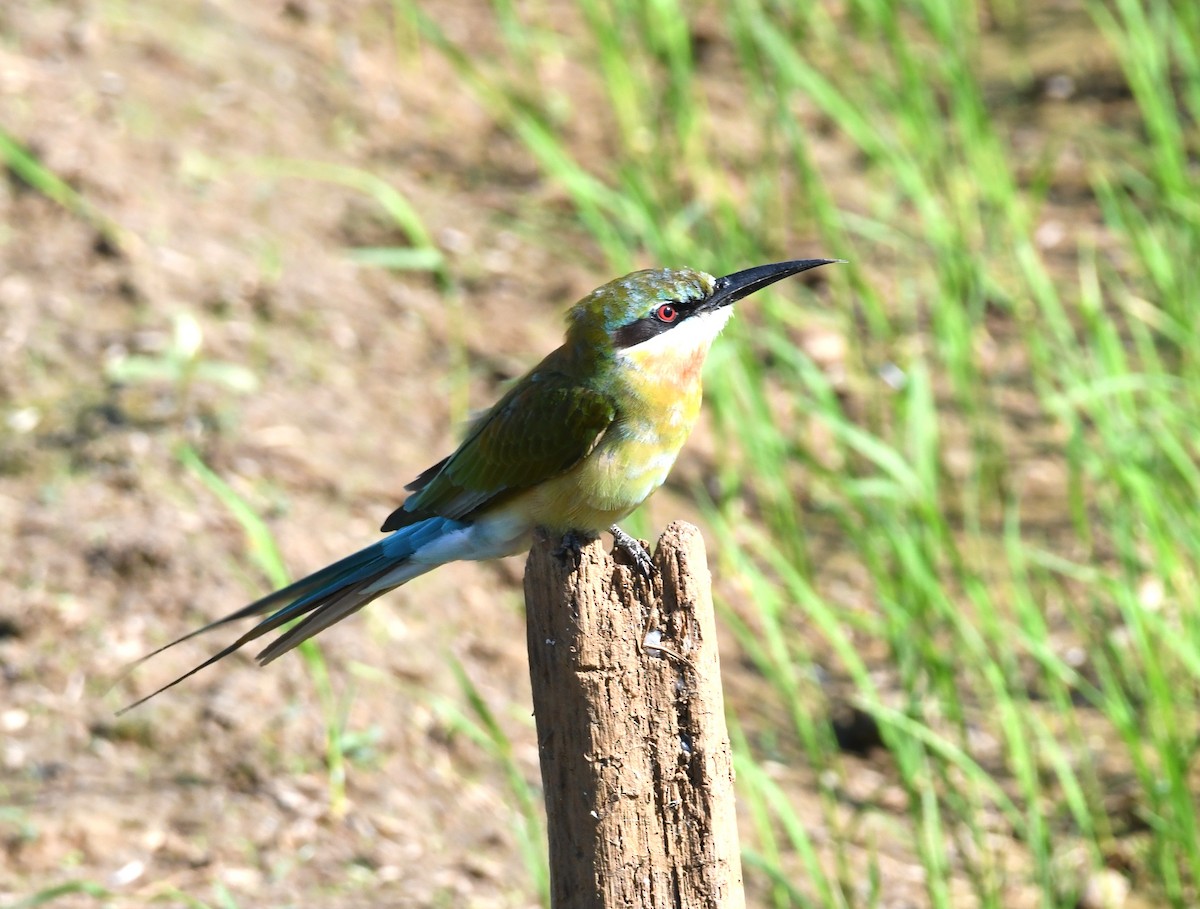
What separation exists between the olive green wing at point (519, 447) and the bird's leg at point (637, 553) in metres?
0.22

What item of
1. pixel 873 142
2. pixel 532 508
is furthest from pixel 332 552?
pixel 873 142

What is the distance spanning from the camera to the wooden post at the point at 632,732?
7.76 feet

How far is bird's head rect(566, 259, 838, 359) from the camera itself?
3.20 meters

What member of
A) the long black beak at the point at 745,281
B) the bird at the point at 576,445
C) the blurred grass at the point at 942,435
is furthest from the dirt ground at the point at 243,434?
the long black beak at the point at 745,281

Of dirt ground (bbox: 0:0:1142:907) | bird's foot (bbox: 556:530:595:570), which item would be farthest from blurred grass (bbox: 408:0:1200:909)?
bird's foot (bbox: 556:530:595:570)

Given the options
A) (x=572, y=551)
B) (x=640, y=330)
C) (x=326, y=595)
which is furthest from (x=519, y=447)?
(x=572, y=551)

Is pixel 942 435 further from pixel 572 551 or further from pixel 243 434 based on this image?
pixel 572 551

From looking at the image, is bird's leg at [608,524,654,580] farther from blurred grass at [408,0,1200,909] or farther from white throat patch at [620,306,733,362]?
blurred grass at [408,0,1200,909]

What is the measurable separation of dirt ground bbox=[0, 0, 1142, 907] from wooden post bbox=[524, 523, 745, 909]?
1.24m

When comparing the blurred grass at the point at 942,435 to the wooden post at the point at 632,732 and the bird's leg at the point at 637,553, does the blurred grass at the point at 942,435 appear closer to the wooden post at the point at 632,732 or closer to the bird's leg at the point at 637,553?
the bird's leg at the point at 637,553

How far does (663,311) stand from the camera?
3.23 metres

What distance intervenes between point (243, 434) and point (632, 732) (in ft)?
9.71

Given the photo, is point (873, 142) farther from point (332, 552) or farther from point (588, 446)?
point (588, 446)

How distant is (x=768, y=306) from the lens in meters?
5.45
